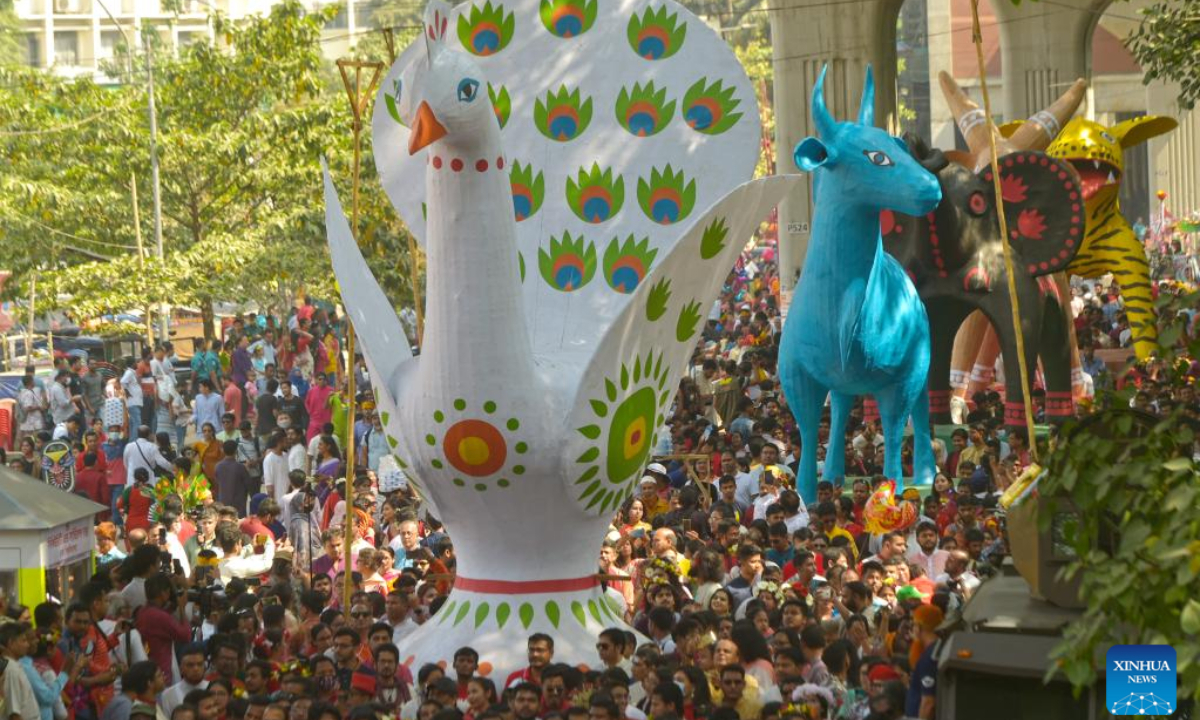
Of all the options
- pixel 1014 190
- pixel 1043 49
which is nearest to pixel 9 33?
pixel 1043 49

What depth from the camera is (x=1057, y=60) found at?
29.0 meters

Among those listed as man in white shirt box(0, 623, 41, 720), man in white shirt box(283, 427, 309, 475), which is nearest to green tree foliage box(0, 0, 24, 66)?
man in white shirt box(283, 427, 309, 475)

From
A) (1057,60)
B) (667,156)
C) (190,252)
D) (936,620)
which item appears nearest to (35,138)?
(190,252)

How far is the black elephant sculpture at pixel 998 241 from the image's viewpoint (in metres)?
17.2

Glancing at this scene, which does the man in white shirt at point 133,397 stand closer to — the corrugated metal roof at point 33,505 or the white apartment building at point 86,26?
the corrugated metal roof at point 33,505

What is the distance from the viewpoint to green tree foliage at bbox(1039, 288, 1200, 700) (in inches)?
206

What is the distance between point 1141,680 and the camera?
584cm

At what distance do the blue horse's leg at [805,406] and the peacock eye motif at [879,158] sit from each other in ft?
5.63

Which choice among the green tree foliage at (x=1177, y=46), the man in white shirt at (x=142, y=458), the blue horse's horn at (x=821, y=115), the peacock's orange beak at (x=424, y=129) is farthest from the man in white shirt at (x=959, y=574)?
the man in white shirt at (x=142, y=458)

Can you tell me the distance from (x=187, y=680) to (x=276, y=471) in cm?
684

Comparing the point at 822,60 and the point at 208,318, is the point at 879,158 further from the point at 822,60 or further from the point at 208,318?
the point at 208,318

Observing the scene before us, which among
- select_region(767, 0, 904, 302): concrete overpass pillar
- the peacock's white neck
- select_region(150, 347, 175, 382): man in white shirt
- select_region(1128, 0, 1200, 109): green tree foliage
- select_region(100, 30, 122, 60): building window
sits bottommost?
select_region(150, 347, 175, 382): man in white shirt

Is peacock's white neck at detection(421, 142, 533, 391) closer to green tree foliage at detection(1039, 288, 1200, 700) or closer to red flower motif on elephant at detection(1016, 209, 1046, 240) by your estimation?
green tree foliage at detection(1039, 288, 1200, 700)

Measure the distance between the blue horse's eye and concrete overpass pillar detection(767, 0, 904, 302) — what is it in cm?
1569
